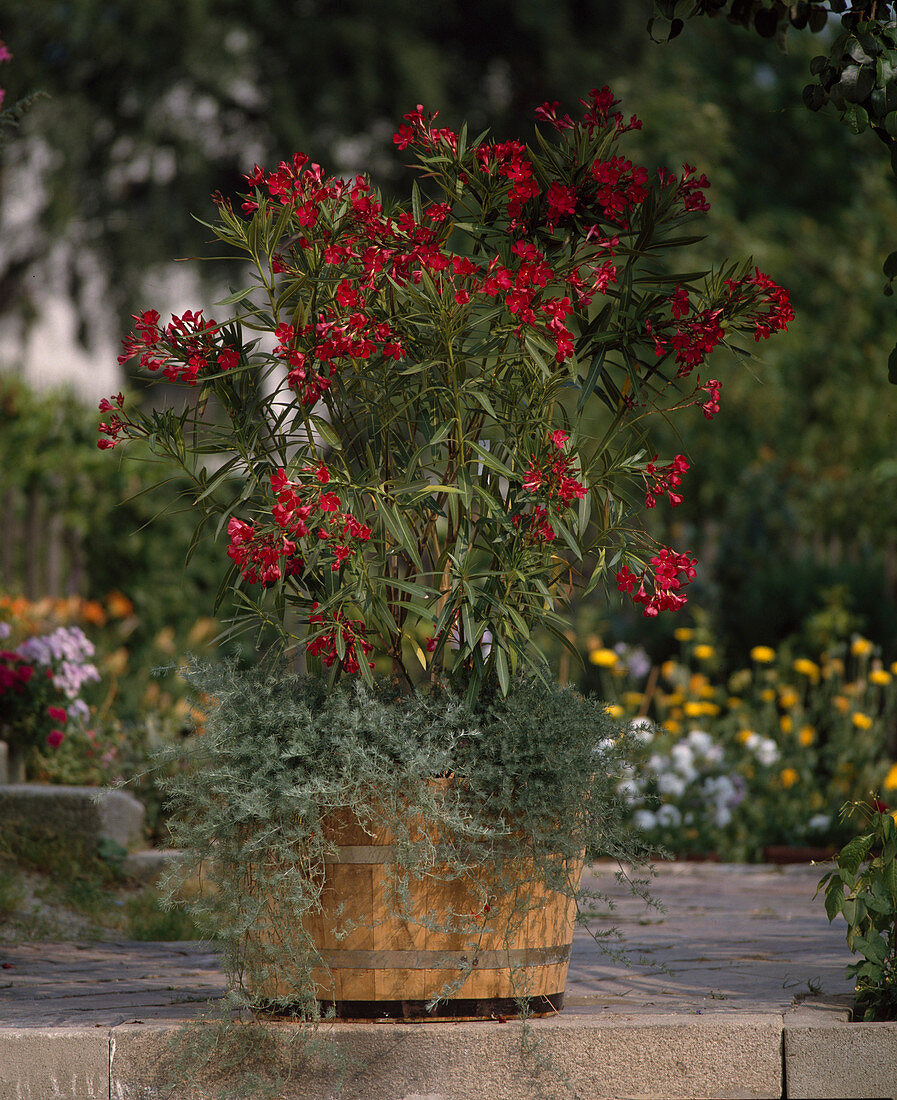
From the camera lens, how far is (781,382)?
10.5 metres

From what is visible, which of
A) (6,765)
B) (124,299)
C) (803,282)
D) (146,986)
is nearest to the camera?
(146,986)

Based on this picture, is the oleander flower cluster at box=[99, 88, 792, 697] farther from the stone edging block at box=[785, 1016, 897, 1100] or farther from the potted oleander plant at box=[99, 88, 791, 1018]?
the stone edging block at box=[785, 1016, 897, 1100]

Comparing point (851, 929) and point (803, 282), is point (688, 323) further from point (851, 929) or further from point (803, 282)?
point (803, 282)

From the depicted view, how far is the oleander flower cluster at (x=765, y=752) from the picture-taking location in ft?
18.6

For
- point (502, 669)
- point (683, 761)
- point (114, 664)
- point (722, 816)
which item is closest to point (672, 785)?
point (683, 761)

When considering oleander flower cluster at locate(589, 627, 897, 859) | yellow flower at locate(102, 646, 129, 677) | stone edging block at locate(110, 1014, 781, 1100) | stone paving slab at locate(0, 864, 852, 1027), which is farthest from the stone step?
oleander flower cluster at locate(589, 627, 897, 859)

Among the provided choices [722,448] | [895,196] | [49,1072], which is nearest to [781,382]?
[722,448]

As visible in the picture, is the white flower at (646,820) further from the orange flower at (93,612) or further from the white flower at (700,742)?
the orange flower at (93,612)

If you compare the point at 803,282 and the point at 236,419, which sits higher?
the point at 803,282

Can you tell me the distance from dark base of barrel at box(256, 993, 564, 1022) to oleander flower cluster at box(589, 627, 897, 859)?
2717 mm

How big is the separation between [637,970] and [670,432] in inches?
265

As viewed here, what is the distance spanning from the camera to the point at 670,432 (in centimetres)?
965

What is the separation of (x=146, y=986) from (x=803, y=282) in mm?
10004

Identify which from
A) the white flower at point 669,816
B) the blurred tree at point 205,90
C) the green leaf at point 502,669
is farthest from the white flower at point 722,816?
the blurred tree at point 205,90
